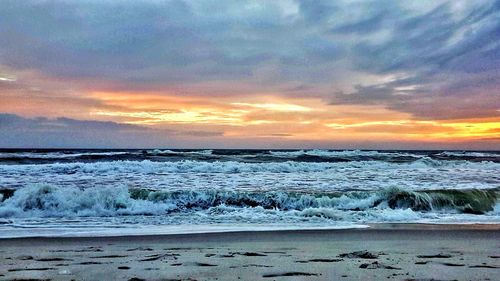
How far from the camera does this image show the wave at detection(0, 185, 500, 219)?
11367mm

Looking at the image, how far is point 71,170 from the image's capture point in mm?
23578

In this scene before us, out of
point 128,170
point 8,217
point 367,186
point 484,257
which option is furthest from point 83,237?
point 128,170

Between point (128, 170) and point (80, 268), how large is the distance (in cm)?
2003

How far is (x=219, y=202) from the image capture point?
12.9m

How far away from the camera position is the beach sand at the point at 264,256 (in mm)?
4703

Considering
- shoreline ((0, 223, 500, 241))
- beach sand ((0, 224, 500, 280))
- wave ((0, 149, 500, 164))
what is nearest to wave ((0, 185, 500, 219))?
shoreline ((0, 223, 500, 241))

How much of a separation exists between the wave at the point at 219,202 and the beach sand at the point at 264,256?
129 inches

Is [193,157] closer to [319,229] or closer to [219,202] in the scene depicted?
[219,202]

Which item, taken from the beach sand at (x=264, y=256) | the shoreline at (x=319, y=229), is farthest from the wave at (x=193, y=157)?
the beach sand at (x=264, y=256)

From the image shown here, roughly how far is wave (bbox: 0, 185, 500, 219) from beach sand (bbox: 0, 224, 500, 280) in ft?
10.7

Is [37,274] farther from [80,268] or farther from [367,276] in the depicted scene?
[367,276]

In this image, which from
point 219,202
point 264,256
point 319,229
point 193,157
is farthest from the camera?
point 193,157

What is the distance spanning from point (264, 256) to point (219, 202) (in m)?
7.24

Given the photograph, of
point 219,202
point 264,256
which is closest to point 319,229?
point 264,256
